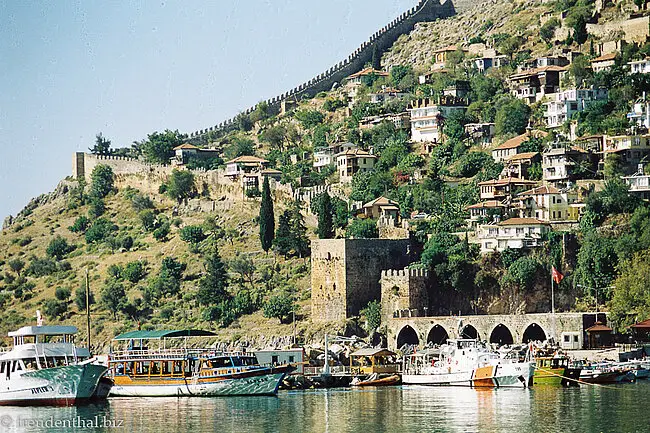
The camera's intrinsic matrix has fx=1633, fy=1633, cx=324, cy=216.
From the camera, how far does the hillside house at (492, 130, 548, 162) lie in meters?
91.2

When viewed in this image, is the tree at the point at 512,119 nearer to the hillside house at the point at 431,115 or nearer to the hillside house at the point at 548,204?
the hillside house at the point at 431,115

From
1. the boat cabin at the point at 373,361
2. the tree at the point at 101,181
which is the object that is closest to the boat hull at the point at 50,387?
the boat cabin at the point at 373,361

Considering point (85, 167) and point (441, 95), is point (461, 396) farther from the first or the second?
point (85, 167)

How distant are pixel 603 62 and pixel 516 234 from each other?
66.5 feet

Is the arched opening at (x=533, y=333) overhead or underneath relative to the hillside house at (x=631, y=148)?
underneath

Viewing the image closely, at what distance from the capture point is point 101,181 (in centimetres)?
11531

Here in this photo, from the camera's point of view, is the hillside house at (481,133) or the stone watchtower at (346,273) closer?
the stone watchtower at (346,273)

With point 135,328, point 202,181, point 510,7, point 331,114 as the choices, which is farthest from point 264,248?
point 510,7

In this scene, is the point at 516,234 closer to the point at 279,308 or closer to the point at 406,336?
the point at 406,336

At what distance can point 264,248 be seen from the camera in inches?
3580

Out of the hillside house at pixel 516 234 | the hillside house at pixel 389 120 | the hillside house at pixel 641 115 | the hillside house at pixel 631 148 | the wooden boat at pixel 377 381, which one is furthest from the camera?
the hillside house at pixel 389 120

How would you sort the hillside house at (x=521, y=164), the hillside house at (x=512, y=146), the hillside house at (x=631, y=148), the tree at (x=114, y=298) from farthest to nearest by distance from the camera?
the tree at (x=114, y=298) < the hillside house at (x=512, y=146) < the hillside house at (x=521, y=164) < the hillside house at (x=631, y=148)

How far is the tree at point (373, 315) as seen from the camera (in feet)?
260

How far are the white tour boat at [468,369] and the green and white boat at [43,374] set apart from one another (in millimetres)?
15238
